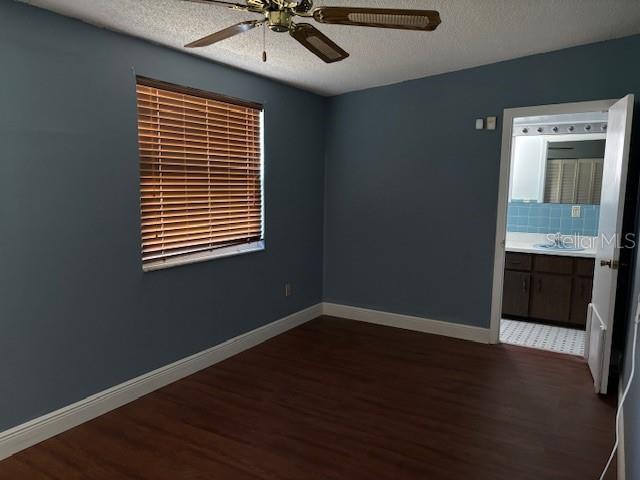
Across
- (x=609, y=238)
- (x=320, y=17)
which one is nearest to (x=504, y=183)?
(x=609, y=238)

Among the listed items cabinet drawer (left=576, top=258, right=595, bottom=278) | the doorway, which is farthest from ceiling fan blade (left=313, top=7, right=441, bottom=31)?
cabinet drawer (left=576, top=258, right=595, bottom=278)

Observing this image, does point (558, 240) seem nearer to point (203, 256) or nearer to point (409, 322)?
point (409, 322)

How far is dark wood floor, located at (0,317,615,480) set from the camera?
2.19m

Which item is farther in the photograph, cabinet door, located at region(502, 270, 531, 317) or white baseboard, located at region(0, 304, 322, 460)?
cabinet door, located at region(502, 270, 531, 317)

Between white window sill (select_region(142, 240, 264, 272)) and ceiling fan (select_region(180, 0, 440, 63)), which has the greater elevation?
ceiling fan (select_region(180, 0, 440, 63))

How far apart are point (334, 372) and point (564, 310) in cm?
263

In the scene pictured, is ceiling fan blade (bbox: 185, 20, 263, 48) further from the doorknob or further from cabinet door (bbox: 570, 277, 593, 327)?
cabinet door (bbox: 570, 277, 593, 327)

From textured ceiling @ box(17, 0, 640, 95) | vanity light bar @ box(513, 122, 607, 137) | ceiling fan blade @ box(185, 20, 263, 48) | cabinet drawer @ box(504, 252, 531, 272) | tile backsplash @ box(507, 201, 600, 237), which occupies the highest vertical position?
textured ceiling @ box(17, 0, 640, 95)

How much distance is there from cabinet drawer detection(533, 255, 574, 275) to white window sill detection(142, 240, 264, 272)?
2854 millimetres

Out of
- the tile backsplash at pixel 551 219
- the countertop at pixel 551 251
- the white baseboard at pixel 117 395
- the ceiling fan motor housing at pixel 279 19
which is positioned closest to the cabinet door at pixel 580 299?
the countertop at pixel 551 251

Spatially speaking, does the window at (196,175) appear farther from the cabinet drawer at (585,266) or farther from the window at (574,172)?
the window at (574,172)

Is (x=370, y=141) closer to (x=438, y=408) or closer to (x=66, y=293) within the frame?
(x=438, y=408)

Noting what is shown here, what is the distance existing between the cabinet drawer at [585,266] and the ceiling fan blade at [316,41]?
3.44 metres

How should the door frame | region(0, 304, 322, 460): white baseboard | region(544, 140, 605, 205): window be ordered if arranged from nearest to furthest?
Result: region(0, 304, 322, 460): white baseboard → the door frame → region(544, 140, 605, 205): window
